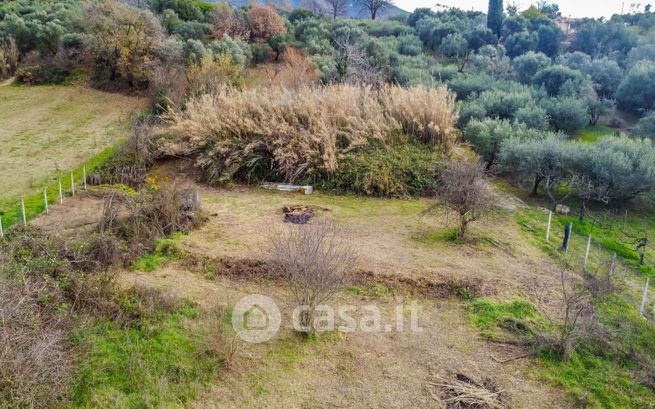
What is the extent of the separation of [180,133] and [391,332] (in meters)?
8.21

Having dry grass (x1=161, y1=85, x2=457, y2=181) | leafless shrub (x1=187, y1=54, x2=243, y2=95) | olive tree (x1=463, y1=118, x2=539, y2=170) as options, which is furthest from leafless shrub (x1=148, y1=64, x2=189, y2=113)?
olive tree (x1=463, y1=118, x2=539, y2=170)

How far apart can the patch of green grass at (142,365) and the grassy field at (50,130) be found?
503 centimetres

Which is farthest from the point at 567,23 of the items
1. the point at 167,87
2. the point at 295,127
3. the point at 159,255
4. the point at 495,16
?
the point at 159,255

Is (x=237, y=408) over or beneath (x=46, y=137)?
beneath

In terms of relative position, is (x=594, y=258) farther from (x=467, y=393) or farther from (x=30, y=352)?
(x=30, y=352)

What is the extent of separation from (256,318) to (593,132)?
46.7ft

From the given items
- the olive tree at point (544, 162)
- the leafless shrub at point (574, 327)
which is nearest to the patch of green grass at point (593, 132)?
the olive tree at point (544, 162)

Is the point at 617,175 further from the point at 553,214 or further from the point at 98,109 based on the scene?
the point at 98,109

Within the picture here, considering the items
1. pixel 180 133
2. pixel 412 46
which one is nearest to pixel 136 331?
pixel 180 133

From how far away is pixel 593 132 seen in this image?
1606 cm

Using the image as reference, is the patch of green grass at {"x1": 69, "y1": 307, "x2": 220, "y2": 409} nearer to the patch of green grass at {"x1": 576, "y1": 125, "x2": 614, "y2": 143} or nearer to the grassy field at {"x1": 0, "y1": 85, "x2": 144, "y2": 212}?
the grassy field at {"x1": 0, "y1": 85, "x2": 144, "y2": 212}

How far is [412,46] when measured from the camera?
24.0 meters

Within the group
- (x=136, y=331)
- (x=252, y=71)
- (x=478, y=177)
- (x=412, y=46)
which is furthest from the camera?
(x=412, y=46)

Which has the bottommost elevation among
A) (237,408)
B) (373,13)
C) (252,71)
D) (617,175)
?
(237,408)
